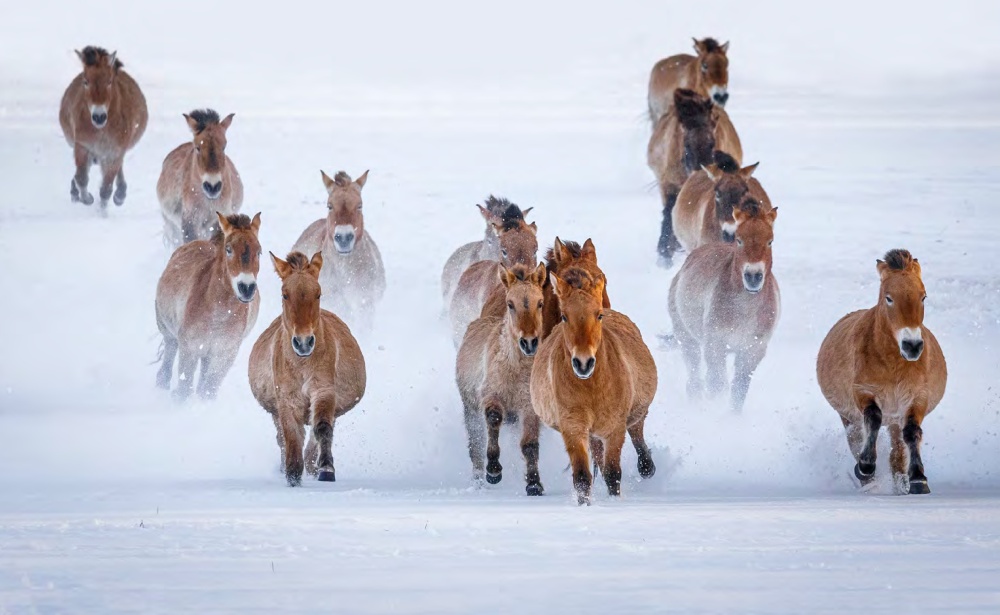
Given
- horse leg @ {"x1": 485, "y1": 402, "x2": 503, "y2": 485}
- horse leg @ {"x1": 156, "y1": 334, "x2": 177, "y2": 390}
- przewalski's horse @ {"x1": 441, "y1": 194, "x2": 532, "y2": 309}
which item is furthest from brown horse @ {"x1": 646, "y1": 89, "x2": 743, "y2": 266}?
horse leg @ {"x1": 485, "y1": 402, "x2": 503, "y2": 485}

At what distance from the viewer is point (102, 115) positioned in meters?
18.6

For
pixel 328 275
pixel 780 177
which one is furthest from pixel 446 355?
pixel 780 177

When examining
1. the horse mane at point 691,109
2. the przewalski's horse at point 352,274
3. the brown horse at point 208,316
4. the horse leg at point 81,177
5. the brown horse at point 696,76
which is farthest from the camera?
the horse leg at point 81,177

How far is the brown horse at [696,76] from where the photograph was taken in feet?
63.0

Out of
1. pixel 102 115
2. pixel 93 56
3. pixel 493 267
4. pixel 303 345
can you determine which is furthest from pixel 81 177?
pixel 303 345

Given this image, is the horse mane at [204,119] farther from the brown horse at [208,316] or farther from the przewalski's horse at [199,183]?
the brown horse at [208,316]

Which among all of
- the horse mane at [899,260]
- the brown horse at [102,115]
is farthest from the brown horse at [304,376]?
the brown horse at [102,115]

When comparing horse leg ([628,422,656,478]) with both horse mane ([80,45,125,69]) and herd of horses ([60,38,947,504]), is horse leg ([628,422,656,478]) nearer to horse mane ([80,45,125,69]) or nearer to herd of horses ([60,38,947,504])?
herd of horses ([60,38,947,504])

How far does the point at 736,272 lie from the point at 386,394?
2.74 m

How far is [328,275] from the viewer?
15.4 m

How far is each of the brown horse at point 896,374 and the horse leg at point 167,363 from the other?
592cm

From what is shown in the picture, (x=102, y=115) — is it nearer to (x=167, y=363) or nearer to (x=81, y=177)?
(x=81, y=177)

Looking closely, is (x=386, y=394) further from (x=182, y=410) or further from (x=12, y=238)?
(x=12, y=238)

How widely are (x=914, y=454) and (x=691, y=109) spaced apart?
7599mm
